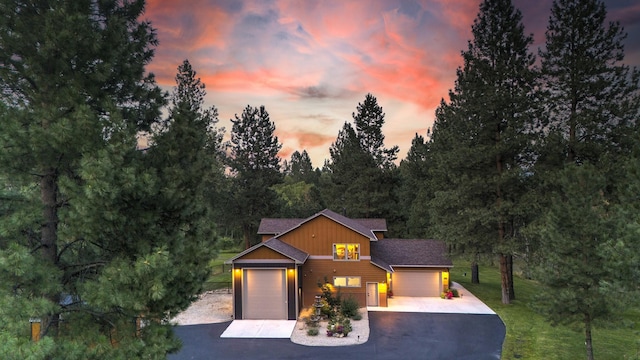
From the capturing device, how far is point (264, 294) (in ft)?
66.3

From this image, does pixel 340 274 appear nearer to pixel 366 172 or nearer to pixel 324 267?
pixel 324 267

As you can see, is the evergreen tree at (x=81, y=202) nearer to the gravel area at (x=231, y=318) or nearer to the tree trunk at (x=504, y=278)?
the gravel area at (x=231, y=318)

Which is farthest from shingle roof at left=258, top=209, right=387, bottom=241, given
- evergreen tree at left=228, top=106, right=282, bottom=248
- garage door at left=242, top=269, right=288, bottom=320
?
evergreen tree at left=228, top=106, right=282, bottom=248

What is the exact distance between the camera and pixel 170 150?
7145mm

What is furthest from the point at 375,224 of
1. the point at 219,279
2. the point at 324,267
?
the point at 219,279

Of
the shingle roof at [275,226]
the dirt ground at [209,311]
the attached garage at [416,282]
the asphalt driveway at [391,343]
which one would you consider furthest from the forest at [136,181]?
the shingle roof at [275,226]

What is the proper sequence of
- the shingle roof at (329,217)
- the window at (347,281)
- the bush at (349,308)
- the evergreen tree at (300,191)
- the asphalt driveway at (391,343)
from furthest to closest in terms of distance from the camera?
1. the evergreen tree at (300,191)
2. the shingle roof at (329,217)
3. the window at (347,281)
4. the bush at (349,308)
5. the asphalt driveway at (391,343)

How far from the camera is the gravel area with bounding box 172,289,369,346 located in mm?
16219

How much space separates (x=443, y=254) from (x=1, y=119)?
24.8 meters

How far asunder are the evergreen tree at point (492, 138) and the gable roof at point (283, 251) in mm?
10129

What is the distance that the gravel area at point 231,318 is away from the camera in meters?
16.2

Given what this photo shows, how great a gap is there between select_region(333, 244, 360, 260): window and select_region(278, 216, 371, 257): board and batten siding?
0.76ft

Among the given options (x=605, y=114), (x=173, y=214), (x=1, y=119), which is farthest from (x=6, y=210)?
(x=605, y=114)

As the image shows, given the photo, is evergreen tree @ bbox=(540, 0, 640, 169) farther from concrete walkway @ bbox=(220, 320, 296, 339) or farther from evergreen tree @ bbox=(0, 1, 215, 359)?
evergreen tree @ bbox=(0, 1, 215, 359)
